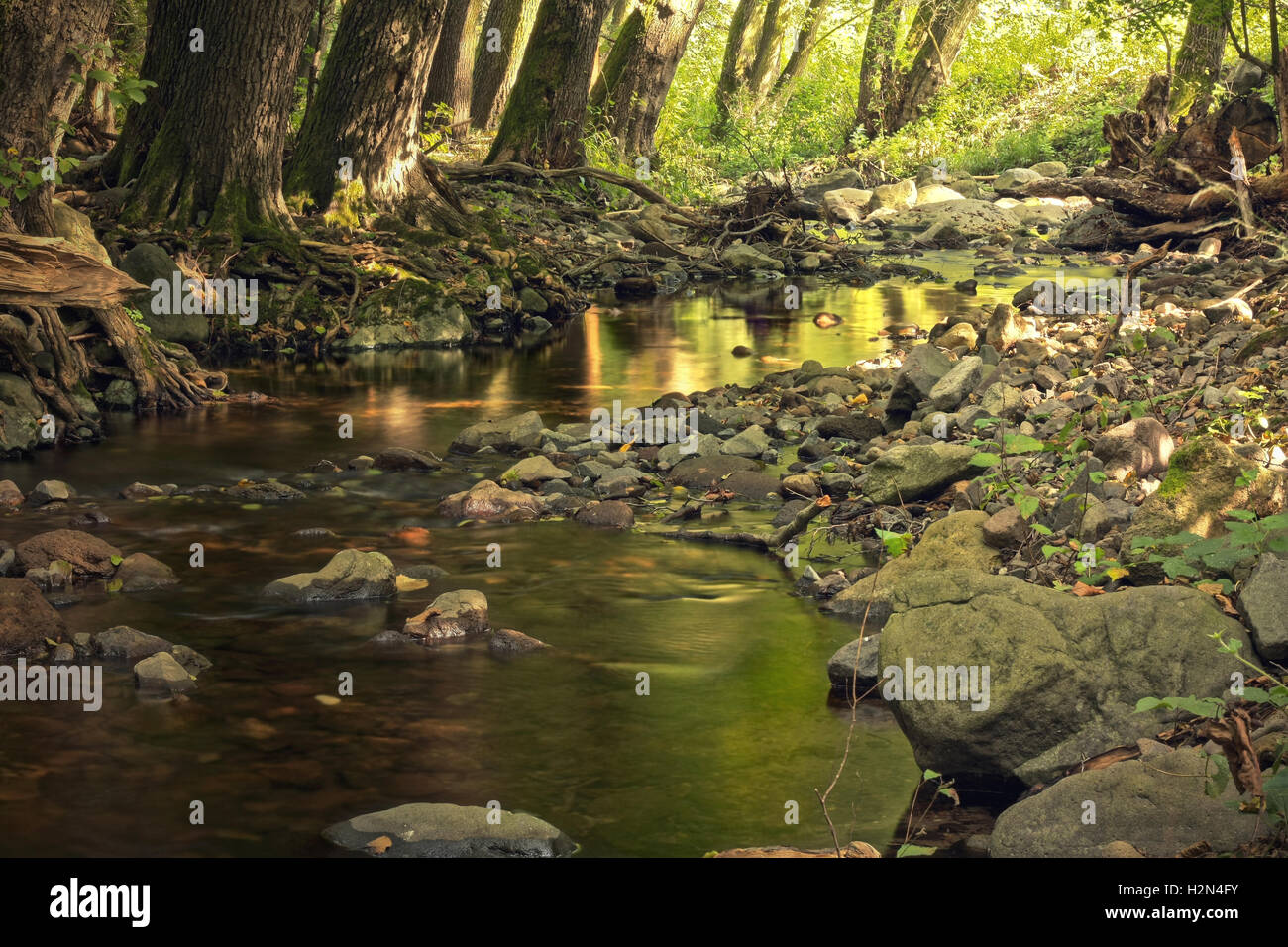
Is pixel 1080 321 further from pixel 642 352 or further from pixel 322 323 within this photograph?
pixel 322 323

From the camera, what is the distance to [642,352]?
533 inches

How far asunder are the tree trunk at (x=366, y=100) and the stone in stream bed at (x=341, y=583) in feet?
29.5

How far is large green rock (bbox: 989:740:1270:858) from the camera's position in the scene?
359 cm

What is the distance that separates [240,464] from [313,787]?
4768mm

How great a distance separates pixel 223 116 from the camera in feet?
43.2

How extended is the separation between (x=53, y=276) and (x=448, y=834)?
6571 mm

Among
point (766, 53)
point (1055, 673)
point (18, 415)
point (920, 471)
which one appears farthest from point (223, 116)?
point (766, 53)

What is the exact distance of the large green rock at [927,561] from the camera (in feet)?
19.8

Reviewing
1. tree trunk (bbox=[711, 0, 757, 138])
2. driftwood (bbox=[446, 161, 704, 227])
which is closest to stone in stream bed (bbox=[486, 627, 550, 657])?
driftwood (bbox=[446, 161, 704, 227])

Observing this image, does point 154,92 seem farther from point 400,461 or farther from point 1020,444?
point 1020,444

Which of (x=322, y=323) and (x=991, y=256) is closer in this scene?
(x=322, y=323)

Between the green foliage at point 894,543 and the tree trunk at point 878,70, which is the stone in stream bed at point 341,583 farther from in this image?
the tree trunk at point 878,70

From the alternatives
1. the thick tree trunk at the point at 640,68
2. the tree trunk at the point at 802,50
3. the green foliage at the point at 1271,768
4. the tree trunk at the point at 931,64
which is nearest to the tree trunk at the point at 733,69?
the tree trunk at the point at 802,50
